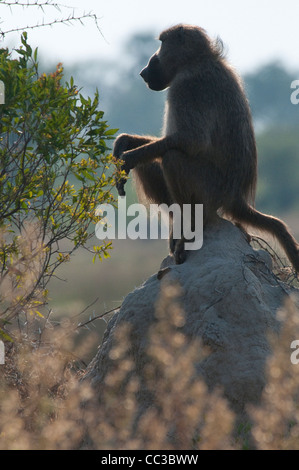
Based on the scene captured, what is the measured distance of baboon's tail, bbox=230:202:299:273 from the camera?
4965 millimetres

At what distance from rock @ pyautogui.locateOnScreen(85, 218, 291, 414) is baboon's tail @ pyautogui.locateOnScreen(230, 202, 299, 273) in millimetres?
277

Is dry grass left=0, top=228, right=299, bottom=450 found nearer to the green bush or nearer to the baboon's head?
the green bush

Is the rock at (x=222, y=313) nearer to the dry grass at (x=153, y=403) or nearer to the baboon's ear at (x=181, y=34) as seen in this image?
the dry grass at (x=153, y=403)

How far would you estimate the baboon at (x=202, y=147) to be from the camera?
191 inches

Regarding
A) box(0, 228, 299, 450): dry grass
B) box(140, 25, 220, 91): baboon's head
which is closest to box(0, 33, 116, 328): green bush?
box(0, 228, 299, 450): dry grass

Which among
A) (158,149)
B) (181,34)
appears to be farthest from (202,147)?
(181,34)

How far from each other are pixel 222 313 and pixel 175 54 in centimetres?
227

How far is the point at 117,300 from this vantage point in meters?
5.00

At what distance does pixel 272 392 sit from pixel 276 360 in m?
0.25

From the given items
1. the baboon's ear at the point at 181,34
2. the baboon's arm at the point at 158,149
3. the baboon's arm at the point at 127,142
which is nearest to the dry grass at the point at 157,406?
the baboon's arm at the point at 158,149

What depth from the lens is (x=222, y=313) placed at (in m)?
4.04

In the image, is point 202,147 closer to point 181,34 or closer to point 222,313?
point 181,34
